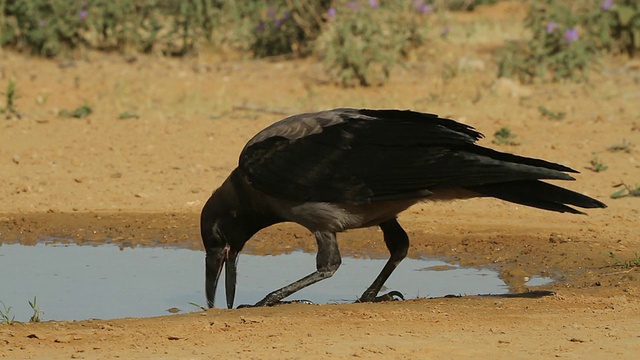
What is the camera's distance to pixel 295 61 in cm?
1628

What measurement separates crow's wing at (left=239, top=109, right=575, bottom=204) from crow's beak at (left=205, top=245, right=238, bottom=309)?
0.56 metres

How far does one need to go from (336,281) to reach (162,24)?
1003cm

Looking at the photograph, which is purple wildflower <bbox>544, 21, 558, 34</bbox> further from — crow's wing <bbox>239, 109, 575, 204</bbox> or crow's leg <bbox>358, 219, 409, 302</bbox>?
crow's wing <bbox>239, 109, 575, 204</bbox>

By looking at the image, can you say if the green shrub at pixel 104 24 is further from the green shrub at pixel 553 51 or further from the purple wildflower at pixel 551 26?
the purple wildflower at pixel 551 26

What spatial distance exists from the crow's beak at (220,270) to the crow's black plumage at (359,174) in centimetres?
10

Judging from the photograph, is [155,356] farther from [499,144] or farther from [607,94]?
[607,94]

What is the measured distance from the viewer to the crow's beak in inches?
258

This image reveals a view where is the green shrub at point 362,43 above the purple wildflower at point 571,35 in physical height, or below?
below

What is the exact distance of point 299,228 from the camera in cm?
846

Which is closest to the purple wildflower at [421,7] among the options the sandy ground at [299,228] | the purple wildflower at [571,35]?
the sandy ground at [299,228]

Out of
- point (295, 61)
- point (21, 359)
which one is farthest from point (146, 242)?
point (295, 61)

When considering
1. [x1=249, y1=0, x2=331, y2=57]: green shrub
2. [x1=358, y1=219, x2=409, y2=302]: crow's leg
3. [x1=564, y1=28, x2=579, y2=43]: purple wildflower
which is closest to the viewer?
[x1=358, y1=219, x2=409, y2=302]: crow's leg

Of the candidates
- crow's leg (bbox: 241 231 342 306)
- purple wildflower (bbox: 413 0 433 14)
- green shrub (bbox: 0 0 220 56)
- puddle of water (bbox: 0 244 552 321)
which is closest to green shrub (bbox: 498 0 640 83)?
purple wildflower (bbox: 413 0 433 14)

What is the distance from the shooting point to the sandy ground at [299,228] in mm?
5109
